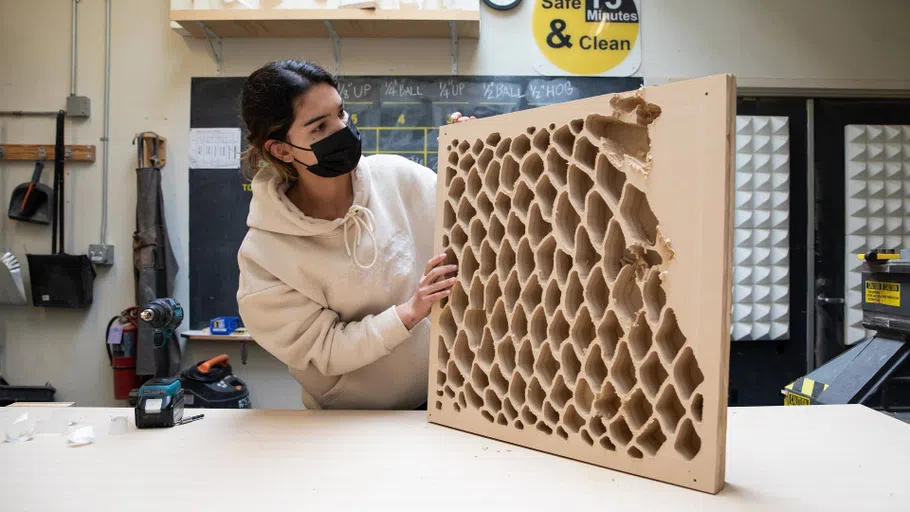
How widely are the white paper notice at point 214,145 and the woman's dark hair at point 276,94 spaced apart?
7.44 ft

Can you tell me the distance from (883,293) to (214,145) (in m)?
3.62

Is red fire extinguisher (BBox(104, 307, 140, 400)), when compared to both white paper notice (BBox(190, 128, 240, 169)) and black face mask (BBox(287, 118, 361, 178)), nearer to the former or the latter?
white paper notice (BBox(190, 128, 240, 169))

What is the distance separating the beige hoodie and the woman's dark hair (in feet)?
0.43

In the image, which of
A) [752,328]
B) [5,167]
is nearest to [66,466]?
[5,167]

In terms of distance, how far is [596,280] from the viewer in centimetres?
120

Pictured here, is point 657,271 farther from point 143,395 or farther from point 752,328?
point 752,328

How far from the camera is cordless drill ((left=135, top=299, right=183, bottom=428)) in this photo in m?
1.47

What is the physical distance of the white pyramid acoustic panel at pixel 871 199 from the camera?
3693mm

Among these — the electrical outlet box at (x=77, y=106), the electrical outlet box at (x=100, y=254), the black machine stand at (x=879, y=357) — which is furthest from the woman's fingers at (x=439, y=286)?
the electrical outlet box at (x=77, y=106)

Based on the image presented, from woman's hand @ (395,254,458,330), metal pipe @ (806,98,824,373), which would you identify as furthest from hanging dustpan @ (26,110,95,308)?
metal pipe @ (806,98,824,373)

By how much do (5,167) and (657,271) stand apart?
4229mm

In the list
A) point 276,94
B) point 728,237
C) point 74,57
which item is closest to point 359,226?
point 276,94

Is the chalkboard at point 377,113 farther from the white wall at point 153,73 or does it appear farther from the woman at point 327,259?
the woman at point 327,259

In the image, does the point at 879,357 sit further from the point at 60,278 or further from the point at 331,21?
the point at 60,278
